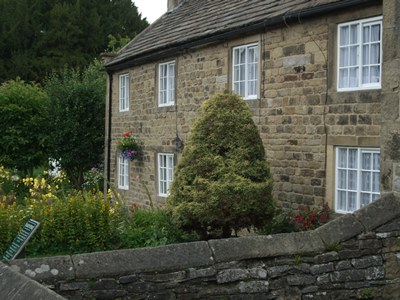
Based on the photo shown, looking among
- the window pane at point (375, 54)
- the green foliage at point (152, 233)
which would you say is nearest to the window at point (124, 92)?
the green foliage at point (152, 233)

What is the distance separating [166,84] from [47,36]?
25.8m

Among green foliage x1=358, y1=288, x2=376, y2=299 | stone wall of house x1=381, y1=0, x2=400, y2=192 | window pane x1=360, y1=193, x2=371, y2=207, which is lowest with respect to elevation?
green foliage x1=358, y1=288, x2=376, y2=299

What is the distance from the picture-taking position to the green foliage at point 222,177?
8.95 m

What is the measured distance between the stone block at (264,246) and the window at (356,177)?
3730mm

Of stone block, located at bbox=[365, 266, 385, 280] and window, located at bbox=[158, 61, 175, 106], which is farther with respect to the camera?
window, located at bbox=[158, 61, 175, 106]

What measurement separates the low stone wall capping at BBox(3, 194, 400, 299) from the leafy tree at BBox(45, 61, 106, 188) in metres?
17.0

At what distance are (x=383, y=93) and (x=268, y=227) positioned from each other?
2.90 m

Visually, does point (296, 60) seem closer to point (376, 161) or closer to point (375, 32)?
point (375, 32)

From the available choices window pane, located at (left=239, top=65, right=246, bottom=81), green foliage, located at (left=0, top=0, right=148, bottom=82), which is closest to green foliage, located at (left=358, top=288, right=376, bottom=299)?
window pane, located at (left=239, top=65, right=246, bottom=81)

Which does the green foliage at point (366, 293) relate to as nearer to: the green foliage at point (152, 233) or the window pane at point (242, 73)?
the green foliage at point (152, 233)

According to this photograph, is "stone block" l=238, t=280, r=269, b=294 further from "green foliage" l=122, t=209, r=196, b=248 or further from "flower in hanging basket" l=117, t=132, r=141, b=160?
"flower in hanging basket" l=117, t=132, r=141, b=160

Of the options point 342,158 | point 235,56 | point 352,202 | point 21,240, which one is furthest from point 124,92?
point 21,240

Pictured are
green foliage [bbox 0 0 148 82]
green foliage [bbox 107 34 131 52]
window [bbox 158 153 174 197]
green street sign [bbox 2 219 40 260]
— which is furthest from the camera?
green foliage [bbox 0 0 148 82]

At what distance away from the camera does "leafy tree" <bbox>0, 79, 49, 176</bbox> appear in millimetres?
23391
